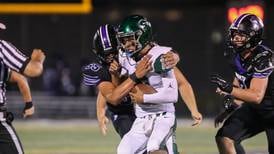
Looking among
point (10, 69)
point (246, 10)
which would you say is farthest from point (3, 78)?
point (246, 10)

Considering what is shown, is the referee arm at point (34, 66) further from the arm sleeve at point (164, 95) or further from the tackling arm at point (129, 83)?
the arm sleeve at point (164, 95)

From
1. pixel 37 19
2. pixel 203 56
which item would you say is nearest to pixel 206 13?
pixel 203 56

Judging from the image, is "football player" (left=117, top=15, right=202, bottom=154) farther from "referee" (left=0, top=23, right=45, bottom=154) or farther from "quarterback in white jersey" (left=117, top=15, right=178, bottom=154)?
"referee" (left=0, top=23, right=45, bottom=154)

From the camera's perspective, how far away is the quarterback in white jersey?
260 inches

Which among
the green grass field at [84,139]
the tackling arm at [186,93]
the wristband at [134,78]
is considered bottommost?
the green grass field at [84,139]

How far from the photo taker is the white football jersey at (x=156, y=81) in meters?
6.69

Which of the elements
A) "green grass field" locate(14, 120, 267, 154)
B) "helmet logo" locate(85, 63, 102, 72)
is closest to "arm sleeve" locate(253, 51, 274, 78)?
"helmet logo" locate(85, 63, 102, 72)

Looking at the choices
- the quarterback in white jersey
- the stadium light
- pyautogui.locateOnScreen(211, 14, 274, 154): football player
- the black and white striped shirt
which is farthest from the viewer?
the stadium light

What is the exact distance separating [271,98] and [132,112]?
1289mm

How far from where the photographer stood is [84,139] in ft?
44.0

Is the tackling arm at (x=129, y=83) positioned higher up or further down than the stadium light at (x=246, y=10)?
higher up

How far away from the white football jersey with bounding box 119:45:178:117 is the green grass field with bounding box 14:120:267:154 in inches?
146

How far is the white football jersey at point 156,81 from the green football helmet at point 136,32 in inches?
4.3

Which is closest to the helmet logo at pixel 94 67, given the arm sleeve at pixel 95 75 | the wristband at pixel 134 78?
the arm sleeve at pixel 95 75
